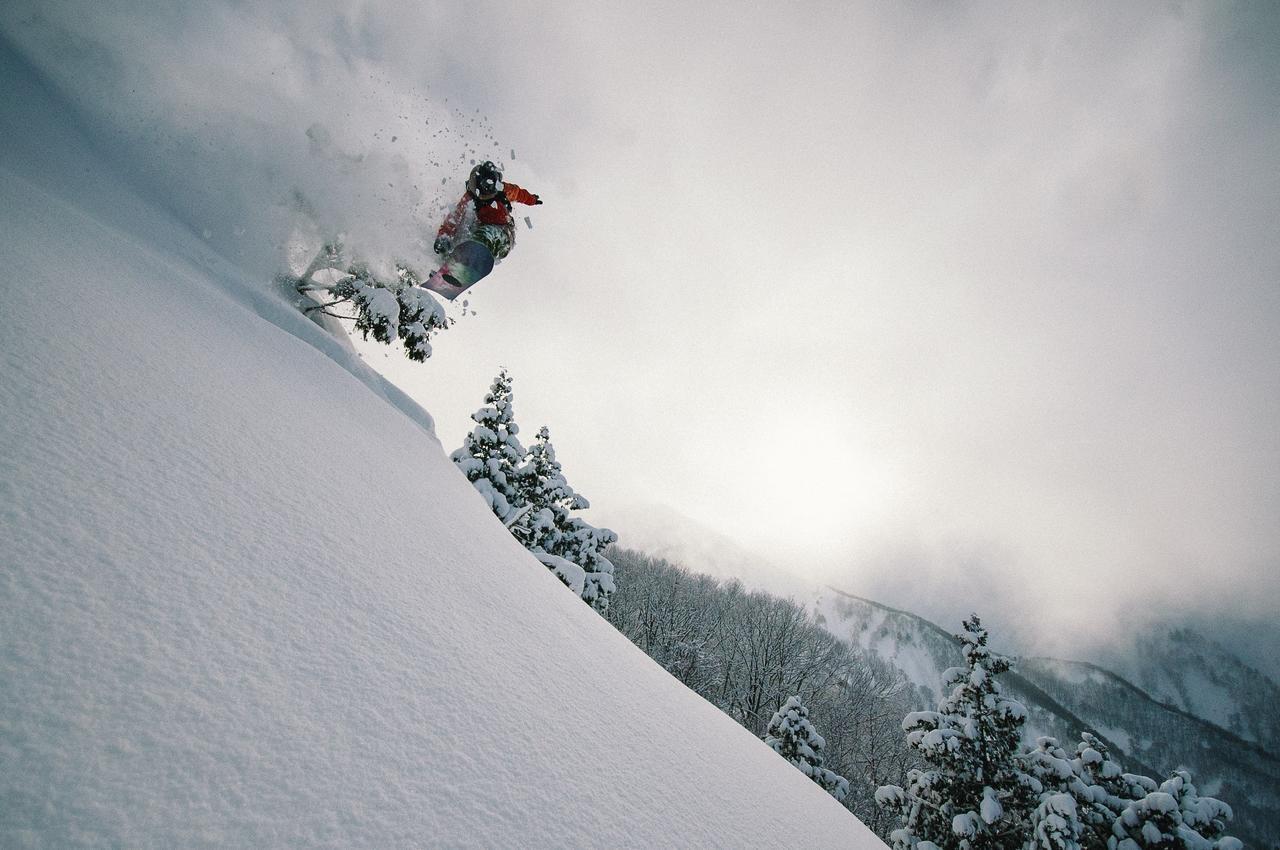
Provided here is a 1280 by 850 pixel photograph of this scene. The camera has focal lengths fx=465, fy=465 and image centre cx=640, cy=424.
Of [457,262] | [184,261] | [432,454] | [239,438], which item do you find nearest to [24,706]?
[239,438]

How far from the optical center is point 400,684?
136 cm

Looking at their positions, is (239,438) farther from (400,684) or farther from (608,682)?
(608,682)

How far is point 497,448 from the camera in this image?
43.2ft

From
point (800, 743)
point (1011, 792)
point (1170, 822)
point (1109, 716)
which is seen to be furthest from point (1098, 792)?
point (1109, 716)

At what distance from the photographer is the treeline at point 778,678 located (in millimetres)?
22391

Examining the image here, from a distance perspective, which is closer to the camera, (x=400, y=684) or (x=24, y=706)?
(x=24, y=706)

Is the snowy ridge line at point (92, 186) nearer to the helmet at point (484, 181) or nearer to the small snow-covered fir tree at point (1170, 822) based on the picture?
the helmet at point (484, 181)

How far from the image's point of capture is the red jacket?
868 centimetres

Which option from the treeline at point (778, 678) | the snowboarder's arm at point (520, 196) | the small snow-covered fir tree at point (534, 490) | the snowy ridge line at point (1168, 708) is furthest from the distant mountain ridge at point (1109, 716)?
the snowboarder's arm at point (520, 196)

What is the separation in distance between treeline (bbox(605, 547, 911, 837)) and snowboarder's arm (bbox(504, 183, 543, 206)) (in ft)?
64.7

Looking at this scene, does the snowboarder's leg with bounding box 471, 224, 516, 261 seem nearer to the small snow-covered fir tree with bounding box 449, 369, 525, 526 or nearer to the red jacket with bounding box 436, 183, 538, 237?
the red jacket with bounding box 436, 183, 538, 237

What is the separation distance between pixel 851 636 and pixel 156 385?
661ft

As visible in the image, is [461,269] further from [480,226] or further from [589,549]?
[589,549]

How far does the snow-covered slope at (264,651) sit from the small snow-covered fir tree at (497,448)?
30.8 feet
